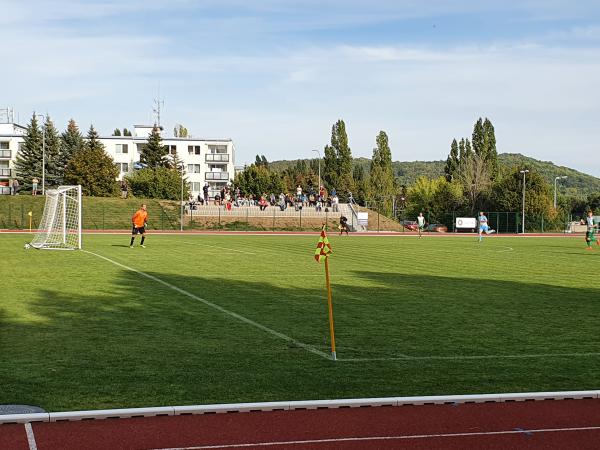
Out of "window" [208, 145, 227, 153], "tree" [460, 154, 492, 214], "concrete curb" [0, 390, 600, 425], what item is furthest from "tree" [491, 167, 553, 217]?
"concrete curb" [0, 390, 600, 425]

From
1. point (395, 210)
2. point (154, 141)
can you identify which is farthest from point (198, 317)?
point (395, 210)

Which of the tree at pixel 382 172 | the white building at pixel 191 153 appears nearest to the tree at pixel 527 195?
the tree at pixel 382 172

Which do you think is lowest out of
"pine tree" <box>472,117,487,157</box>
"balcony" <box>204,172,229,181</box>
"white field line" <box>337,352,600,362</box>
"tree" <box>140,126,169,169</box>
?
"white field line" <box>337,352,600,362</box>

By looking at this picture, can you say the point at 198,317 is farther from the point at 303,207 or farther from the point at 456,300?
the point at 303,207

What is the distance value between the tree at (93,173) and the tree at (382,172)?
149ft

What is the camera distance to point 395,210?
12106cm

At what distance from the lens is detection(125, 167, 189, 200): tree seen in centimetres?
8975

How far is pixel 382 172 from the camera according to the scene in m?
125

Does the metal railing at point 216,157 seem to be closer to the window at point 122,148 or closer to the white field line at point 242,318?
the window at point 122,148

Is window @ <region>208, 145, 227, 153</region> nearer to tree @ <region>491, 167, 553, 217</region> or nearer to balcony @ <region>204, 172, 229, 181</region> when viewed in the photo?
balcony @ <region>204, 172, 229, 181</region>

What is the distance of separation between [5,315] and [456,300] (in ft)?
29.7

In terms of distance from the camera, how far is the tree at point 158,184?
89750 millimetres

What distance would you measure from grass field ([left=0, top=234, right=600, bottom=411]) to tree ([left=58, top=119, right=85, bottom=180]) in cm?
7766

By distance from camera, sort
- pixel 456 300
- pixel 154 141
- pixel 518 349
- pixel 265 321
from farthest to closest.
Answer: pixel 154 141 < pixel 456 300 < pixel 265 321 < pixel 518 349
